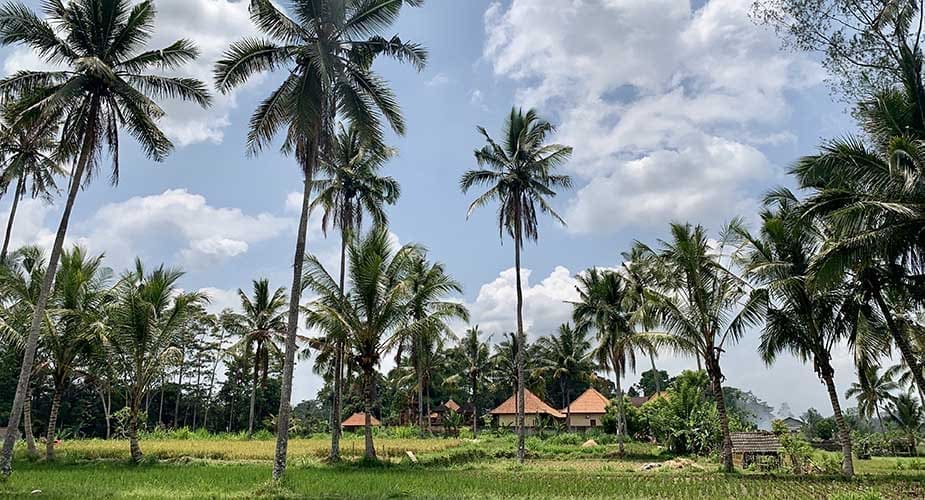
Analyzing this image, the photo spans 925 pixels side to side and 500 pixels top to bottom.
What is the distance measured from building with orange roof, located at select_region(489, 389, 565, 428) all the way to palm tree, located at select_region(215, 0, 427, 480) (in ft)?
123

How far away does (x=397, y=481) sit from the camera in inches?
639

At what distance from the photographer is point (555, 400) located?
219ft

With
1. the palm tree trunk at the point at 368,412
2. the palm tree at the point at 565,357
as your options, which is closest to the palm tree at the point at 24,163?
the palm tree trunk at the point at 368,412

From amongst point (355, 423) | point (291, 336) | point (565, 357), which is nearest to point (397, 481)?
point (291, 336)

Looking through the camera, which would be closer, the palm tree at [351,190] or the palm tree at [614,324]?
the palm tree at [351,190]

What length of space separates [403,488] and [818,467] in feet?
51.8

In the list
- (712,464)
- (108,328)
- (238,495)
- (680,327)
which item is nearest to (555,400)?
(712,464)

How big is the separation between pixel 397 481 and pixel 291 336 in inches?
189

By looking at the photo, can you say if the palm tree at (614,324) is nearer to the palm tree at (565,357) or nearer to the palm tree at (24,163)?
the palm tree at (565,357)

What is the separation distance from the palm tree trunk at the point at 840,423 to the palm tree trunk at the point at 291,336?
1659cm

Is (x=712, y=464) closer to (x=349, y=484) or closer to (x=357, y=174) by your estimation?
(x=349, y=484)

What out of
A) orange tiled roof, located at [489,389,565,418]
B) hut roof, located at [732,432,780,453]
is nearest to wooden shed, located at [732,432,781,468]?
hut roof, located at [732,432,780,453]

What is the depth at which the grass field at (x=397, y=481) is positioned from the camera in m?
13.8

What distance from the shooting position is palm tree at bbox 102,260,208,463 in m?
21.4
